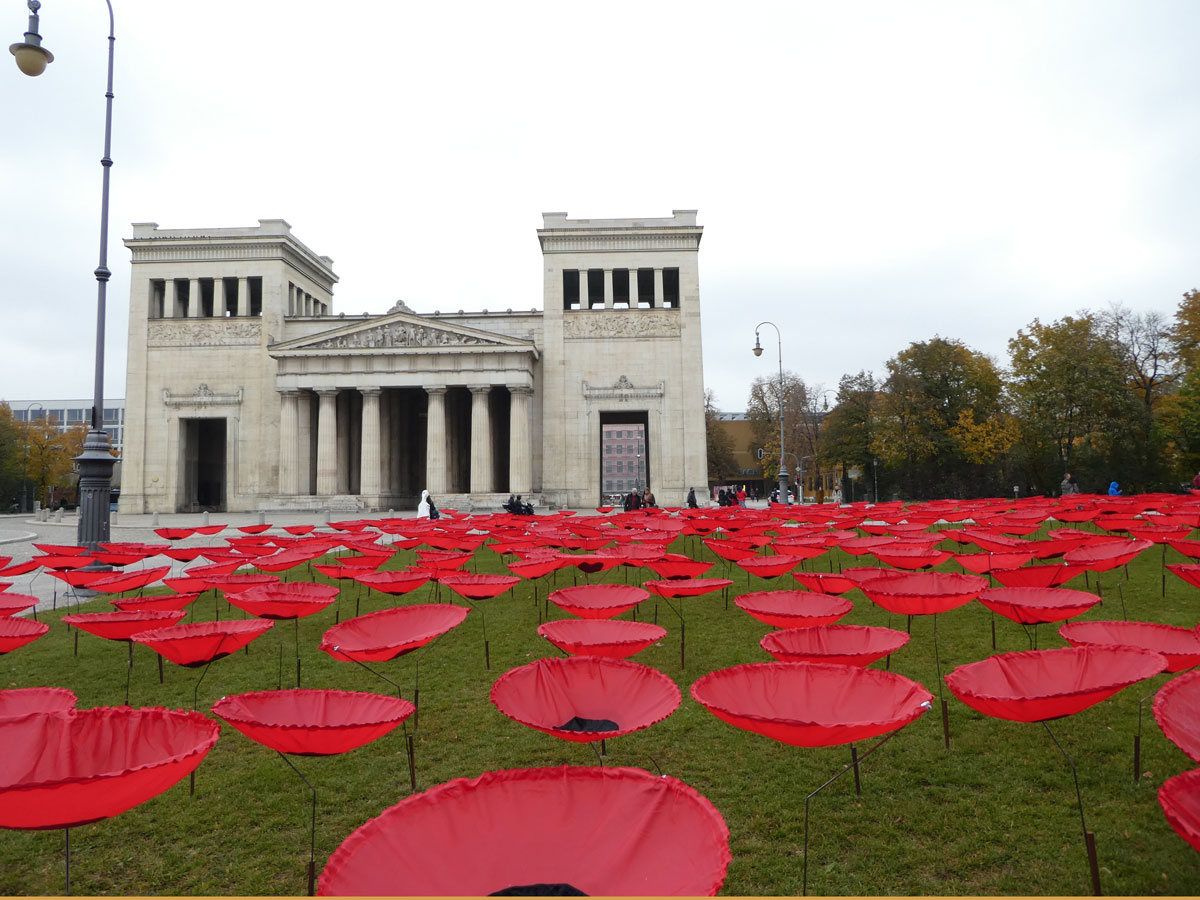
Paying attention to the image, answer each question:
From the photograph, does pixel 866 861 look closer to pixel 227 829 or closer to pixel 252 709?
pixel 252 709

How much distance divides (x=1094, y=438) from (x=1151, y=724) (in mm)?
43330

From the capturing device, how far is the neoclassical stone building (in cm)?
4541

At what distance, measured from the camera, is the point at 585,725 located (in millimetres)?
4266

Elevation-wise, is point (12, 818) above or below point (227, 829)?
above

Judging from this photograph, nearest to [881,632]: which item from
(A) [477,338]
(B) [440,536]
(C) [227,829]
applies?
(C) [227,829]

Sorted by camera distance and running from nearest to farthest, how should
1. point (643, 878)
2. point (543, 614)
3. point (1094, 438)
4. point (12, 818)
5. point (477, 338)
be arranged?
point (643, 878) < point (12, 818) < point (543, 614) < point (1094, 438) < point (477, 338)

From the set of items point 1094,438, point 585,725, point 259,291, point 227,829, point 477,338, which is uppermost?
point 259,291

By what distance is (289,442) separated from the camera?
152ft

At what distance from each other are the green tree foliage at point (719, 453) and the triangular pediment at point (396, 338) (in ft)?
120

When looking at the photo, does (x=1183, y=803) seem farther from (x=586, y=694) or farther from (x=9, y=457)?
(x=9, y=457)

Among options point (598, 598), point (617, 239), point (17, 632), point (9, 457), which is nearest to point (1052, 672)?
point (598, 598)

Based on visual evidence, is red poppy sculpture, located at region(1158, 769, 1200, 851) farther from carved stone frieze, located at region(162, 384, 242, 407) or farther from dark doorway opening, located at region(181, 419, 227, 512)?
dark doorway opening, located at region(181, 419, 227, 512)

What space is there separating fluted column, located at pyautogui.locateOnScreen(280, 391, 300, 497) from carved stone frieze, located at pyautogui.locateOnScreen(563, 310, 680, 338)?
746 inches

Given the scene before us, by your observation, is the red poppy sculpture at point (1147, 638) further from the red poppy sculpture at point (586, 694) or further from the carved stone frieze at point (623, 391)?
the carved stone frieze at point (623, 391)
